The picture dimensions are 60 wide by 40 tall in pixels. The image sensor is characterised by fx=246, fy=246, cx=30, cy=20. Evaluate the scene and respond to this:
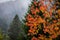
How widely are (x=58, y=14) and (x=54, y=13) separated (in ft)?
2.07

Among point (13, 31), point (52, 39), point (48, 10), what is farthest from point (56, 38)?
point (13, 31)

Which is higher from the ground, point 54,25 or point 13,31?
point 13,31

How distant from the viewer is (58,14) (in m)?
16.0

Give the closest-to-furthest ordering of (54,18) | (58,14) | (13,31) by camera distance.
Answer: (58,14), (54,18), (13,31)

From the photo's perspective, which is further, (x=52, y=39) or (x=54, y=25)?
(x=52, y=39)

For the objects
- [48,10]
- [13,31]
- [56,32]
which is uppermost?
[13,31]

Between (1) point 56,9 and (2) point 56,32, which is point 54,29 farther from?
(1) point 56,9

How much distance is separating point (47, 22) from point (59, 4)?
147 cm

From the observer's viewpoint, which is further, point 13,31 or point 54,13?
point 13,31

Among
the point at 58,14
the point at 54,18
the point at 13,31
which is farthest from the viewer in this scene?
the point at 13,31

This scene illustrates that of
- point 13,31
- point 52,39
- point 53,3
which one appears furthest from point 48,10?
point 13,31

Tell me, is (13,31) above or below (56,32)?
above

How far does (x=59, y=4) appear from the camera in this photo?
54.9 ft

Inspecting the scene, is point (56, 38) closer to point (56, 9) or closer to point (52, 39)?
point (52, 39)
